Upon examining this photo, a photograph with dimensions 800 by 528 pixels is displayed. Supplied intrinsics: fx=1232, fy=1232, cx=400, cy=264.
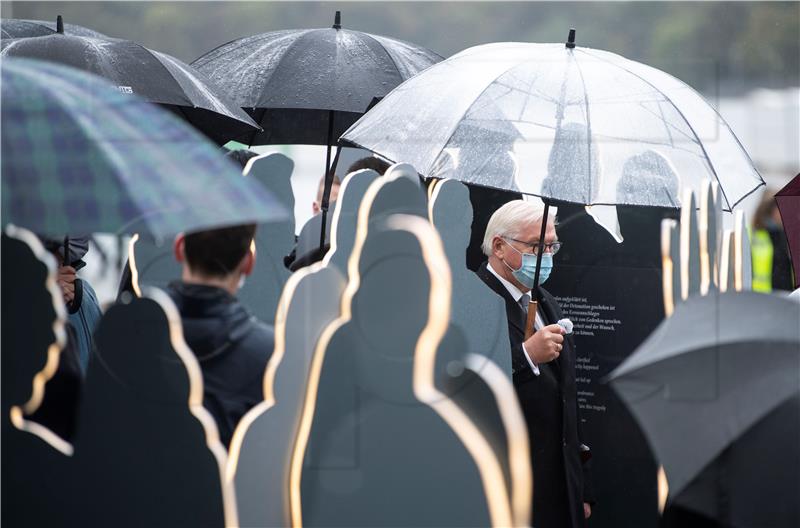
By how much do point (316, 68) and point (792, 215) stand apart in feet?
6.17

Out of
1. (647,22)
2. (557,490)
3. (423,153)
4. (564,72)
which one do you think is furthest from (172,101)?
(557,490)

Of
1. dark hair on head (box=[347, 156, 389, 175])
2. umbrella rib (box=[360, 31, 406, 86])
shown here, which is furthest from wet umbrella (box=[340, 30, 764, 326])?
umbrella rib (box=[360, 31, 406, 86])

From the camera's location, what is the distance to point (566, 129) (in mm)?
3301

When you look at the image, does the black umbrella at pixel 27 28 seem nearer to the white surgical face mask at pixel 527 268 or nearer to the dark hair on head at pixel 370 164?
the dark hair on head at pixel 370 164

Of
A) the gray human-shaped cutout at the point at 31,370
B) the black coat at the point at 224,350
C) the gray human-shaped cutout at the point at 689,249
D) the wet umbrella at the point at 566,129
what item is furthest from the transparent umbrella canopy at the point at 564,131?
the gray human-shaped cutout at the point at 31,370

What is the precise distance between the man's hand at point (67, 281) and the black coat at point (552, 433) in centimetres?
123

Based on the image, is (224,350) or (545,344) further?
(545,344)

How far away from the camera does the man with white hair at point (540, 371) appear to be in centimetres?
370

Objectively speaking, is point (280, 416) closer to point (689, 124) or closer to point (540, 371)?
point (540, 371)

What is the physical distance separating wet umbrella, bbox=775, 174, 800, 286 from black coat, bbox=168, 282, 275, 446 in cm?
233

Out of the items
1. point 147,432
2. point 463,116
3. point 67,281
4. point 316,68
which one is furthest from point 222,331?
point 316,68

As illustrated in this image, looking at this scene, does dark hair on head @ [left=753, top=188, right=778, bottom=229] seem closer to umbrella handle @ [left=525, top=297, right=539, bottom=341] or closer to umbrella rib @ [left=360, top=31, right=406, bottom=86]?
umbrella rib @ [left=360, top=31, right=406, bottom=86]

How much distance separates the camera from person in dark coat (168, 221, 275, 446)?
2.48 metres

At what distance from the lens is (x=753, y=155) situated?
11.9 feet
